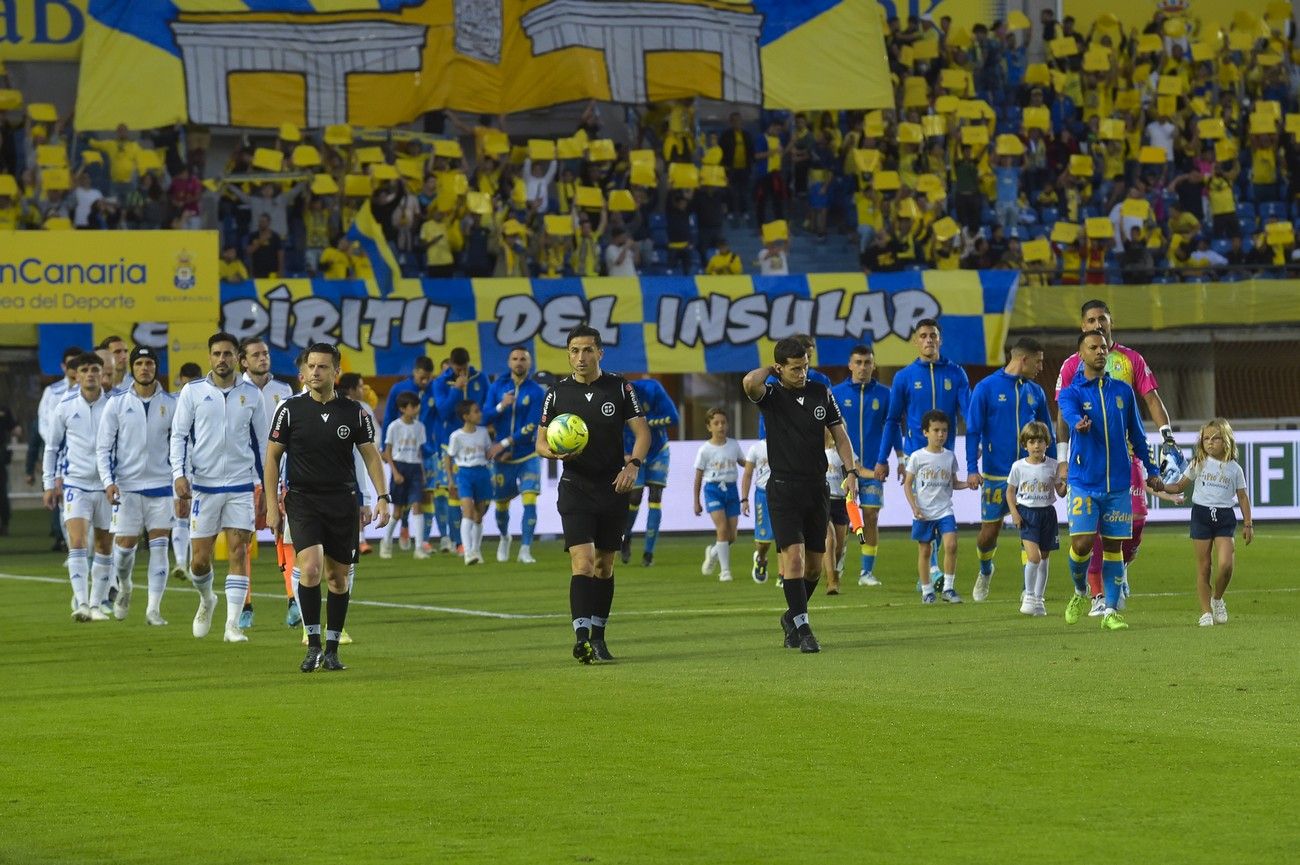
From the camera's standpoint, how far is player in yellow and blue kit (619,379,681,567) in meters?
23.2

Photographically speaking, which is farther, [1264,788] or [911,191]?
[911,191]

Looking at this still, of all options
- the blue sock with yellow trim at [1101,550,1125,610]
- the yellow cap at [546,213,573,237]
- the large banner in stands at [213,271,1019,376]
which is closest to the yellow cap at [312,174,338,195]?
the large banner in stands at [213,271,1019,376]

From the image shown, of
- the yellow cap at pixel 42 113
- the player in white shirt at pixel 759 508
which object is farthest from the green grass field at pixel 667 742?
the yellow cap at pixel 42 113

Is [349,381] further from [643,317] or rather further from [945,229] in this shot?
[945,229]

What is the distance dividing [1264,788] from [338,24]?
2921cm

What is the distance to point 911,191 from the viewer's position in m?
35.8

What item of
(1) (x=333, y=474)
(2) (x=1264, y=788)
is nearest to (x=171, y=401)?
(1) (x=333, y=474)

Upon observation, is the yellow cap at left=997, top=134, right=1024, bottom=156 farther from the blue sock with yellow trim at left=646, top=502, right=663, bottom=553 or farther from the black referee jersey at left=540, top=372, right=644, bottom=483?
the black referee jersey at left=540, top=372, right=644, bottom=483

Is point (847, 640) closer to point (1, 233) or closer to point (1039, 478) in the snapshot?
point (1039, 478)

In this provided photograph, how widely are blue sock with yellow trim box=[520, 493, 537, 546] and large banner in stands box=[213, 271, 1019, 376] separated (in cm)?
616

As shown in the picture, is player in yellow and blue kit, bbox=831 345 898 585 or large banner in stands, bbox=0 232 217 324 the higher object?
large banner in stands, bbox=0 232 217 324

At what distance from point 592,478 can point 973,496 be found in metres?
16.5

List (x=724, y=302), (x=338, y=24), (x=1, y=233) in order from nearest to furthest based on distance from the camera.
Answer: (x=1, y=233)
(x=724, y=302)
(x=338, y=24)

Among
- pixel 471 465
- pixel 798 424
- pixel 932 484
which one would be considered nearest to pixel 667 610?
pixel 932 484
